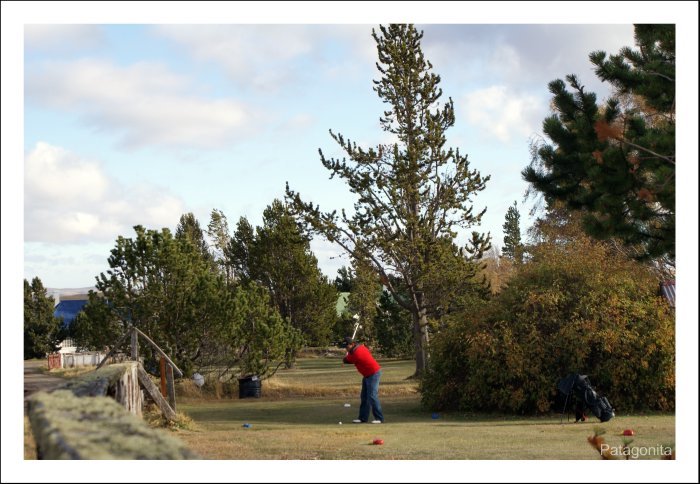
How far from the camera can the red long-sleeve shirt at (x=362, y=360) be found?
54.5 feet

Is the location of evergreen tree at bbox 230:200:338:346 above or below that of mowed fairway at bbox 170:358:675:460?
above

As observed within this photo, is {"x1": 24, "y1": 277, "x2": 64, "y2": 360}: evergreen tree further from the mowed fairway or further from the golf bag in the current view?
the golf bag

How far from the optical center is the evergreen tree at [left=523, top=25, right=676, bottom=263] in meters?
12.0

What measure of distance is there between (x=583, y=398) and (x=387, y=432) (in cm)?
414

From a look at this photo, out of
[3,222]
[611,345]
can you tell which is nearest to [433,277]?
[611,345]

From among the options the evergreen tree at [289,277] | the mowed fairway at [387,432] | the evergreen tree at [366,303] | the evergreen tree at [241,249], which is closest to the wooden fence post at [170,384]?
the mowed fairway at [387,432]

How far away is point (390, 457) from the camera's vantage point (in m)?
11.7

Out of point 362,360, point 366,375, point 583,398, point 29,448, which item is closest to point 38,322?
point 366,375

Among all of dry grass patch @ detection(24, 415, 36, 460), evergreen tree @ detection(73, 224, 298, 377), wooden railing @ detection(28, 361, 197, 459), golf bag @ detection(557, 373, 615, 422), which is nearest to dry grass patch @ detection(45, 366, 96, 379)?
dry grass patch @ detection(24, 415, 36, 460)

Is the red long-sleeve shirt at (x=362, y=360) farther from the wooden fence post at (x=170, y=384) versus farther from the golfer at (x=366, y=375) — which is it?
the wooden fence post at (x=170, y=384)

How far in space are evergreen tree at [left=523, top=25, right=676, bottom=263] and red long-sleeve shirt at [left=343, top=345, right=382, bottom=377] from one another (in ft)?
15.3

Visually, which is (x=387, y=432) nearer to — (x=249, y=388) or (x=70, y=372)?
(x=70, y=372)

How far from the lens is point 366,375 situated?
16781mm

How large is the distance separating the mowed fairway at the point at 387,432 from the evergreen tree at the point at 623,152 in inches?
122
